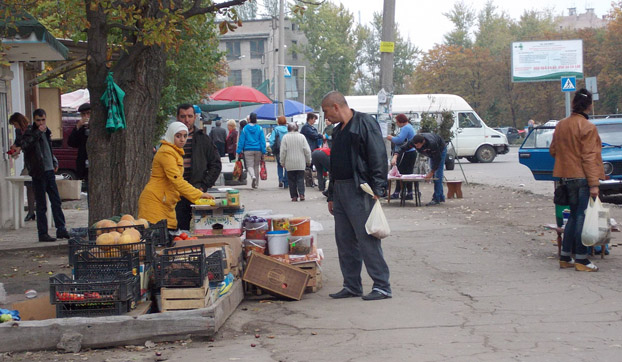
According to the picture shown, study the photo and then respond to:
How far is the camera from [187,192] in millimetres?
8016

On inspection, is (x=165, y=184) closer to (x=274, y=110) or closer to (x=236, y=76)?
(x=274, y=110)

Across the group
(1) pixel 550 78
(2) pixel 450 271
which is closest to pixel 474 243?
(2) pixel 450 271

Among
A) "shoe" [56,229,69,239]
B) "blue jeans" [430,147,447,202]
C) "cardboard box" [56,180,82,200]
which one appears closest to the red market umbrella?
"blue jeans" [430,147,447,202]

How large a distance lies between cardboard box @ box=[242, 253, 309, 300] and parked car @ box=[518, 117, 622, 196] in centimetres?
915

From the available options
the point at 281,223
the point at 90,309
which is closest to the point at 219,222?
the point at 281,223

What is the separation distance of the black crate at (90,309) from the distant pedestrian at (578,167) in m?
5.10

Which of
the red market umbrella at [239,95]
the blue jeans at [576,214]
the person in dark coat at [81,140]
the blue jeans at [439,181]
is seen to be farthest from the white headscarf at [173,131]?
the red market umbrella at [239,95]

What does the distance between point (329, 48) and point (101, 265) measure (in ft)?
286

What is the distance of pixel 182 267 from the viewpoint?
664cm

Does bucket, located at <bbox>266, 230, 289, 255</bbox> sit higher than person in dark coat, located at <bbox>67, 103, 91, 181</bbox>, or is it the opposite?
person in dark coat, located at <bbox>67, 103, 91, 181</bbox>

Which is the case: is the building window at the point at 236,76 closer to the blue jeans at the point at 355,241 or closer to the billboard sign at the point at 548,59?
the billboard sign at the point at 548,59

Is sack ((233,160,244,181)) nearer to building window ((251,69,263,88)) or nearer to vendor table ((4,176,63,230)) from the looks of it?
vendor table ((4,176,63,230))

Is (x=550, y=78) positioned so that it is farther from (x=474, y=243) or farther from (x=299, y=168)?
(x=474, y=243)

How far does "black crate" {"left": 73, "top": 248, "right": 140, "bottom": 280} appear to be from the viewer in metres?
6.58
